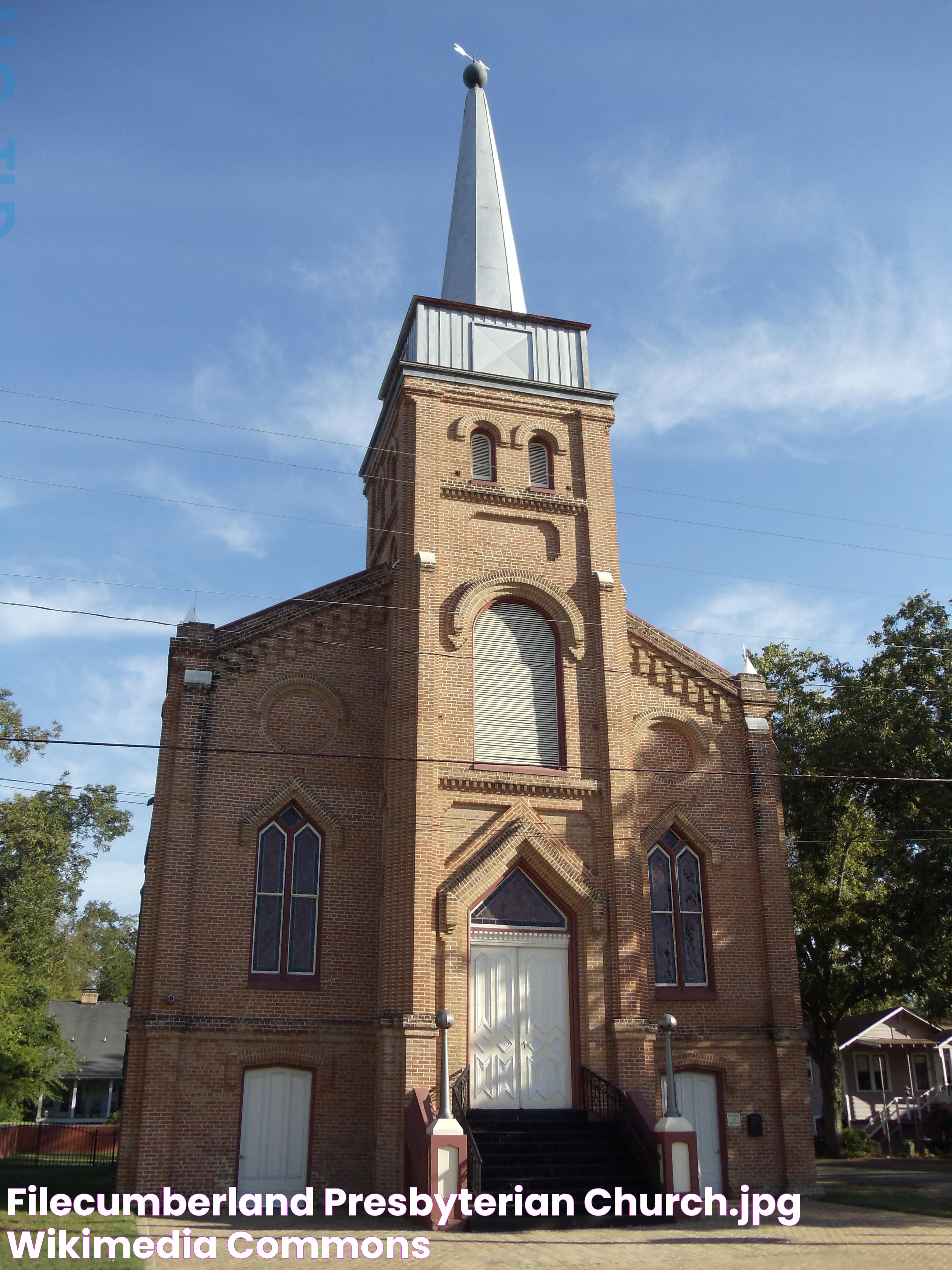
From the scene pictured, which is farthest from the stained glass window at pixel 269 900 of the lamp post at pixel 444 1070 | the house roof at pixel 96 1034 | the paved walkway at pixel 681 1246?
the house roof at pixel 96 1034

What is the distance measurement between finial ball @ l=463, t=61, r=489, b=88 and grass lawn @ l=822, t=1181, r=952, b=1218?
27.1 meters

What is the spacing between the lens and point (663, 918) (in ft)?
66.8

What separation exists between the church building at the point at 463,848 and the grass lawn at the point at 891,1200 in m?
0.89

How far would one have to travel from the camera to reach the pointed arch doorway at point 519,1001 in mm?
17703

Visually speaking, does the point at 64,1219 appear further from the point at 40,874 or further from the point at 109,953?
the point at 109,953

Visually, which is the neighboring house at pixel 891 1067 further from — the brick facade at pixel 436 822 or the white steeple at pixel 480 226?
the white steeple at pixel 480 226

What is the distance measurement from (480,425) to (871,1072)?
3463 centimetres

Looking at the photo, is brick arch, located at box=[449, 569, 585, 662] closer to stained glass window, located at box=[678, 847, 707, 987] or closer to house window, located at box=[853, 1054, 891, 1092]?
stained glass window, located at box=[678, 847, 707, 987]

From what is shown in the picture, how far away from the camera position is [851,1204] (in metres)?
17.6

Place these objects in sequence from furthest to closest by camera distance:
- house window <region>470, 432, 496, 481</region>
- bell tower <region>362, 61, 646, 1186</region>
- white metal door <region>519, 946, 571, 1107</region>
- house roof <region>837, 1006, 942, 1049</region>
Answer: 1. house roof <region>837, 1006, 942, 1049</region>
2. house window <region>470, 432, 496, 481</region>
3. bell tower <region>362, 61, 646, 1186</region>
4. white metal door <region>519, 946, 571, 1107</region>

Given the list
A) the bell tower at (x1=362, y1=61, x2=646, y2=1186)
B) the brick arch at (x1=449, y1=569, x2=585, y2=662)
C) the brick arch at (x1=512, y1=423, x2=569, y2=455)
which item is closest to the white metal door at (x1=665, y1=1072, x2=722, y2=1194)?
the bell tower at (x1=362, y1=61, x2=646, y2=1186)

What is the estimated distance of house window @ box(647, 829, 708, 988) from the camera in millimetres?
20016

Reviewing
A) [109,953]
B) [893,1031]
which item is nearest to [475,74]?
[893,1031]

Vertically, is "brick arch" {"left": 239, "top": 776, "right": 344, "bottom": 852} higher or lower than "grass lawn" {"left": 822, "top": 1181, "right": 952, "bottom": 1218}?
higher
